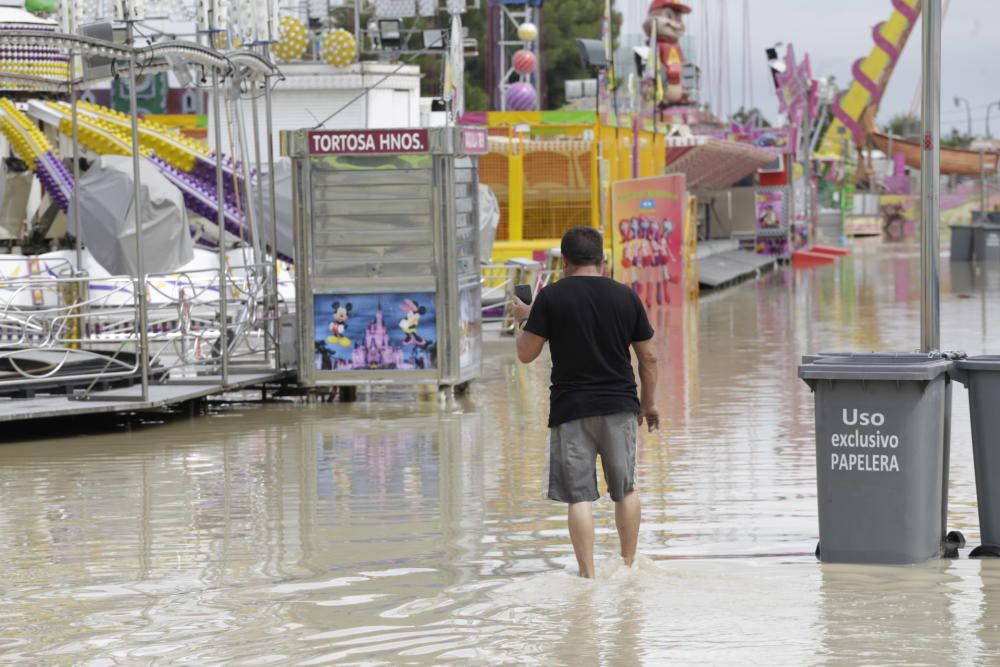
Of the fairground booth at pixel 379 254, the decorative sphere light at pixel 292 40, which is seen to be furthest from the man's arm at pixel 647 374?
the decorative sphere light at pixel 292 40

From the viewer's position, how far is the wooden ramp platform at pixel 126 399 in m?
13.1

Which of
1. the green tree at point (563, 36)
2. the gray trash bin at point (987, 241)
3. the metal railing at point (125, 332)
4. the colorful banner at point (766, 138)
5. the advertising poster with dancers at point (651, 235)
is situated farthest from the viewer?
the green tree at point (563, 36)

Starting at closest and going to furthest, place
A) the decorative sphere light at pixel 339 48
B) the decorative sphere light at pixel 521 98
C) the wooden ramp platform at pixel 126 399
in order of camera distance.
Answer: the wooden ramp platform at pixel 126 399 → the decorative sphere light at pixel 339 48 → the decorative sphere light at pixel 521 98

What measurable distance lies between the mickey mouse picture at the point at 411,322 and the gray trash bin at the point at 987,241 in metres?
35.4

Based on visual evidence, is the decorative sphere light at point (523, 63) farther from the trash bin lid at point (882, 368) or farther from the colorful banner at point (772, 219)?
the trash bin lid at point (882, 368)

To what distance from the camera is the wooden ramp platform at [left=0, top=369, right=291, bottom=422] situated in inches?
514

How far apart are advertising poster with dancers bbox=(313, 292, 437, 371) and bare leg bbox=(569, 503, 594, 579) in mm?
7747

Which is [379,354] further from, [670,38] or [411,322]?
[670,38]

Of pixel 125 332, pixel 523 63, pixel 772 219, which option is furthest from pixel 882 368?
pixel 772 219

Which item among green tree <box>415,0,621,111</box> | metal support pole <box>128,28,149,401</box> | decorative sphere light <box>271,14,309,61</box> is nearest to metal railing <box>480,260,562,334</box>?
decorative sphere light <box>271,14,309,61</box>

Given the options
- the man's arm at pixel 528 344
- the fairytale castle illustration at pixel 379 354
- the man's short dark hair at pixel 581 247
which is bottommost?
the fairytale castle illustration at pixel 379 354

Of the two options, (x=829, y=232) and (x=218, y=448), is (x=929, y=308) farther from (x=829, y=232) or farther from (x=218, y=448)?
(x=829, y=232)

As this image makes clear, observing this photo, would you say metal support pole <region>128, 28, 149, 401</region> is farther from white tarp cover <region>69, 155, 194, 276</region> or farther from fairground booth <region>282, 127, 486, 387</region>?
white tarp cover <region>69, 155, 194, 276</region>

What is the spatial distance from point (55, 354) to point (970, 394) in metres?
9.26
